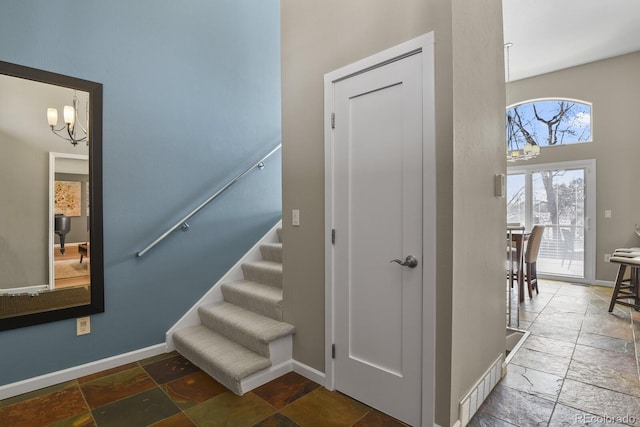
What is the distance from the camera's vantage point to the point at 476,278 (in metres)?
1.96

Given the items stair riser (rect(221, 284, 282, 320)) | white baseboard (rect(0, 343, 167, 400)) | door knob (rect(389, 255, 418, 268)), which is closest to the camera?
door knob (rect(389, 255, 418, 268))

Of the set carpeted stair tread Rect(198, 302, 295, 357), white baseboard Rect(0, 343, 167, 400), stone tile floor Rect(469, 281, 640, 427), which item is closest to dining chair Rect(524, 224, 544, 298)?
stone tile floor Rect(469, 281, 640, 427)

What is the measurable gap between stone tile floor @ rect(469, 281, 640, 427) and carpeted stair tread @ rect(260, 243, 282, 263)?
2.07 metres

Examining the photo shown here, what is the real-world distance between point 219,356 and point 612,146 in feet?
21.2

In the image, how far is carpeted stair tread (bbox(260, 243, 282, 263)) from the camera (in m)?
3.32

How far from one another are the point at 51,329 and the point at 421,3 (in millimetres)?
3137

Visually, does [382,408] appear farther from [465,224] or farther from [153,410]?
[153,410]

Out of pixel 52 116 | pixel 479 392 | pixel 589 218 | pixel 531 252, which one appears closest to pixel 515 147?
pixel 589 218

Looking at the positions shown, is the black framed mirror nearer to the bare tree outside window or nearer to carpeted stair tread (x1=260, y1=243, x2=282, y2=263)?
carpeted stair tread (x1=260, y1=243, x2=282, y2=263)

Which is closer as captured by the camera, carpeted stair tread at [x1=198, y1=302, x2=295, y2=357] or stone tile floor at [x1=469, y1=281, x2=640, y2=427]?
stone tile floor at [x1=469, y1=281, x2=640, y2=427]

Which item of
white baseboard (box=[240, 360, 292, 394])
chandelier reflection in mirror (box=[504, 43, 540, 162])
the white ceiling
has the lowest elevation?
white baseboard (box=[240, 360, 292, 394])

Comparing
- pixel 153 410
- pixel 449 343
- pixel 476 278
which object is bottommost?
pixel 153 410

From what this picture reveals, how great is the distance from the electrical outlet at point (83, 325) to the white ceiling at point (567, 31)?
5.22 meters

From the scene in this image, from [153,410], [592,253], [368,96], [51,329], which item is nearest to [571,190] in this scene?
[592,253]
